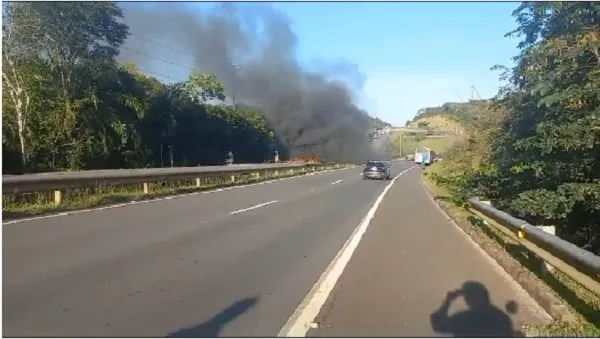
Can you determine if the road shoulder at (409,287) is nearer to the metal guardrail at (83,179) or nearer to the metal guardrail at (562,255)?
the metal guardrail at (562,255)

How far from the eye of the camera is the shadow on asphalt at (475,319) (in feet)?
18.2

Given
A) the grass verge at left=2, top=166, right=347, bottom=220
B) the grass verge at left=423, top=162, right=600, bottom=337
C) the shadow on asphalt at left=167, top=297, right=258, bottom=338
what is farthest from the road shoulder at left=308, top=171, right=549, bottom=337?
the grass verge at left=2, top=166, right=347, bottom=220

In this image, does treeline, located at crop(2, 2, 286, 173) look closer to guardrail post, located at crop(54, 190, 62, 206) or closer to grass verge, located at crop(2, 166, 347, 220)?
grass verge, located at crop(2, 166, 347, 220)

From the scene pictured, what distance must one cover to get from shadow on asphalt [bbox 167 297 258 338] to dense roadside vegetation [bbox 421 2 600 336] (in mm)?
4116

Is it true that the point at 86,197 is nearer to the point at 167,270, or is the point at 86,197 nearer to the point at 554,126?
the point at 167,270

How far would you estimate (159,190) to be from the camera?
22609mm

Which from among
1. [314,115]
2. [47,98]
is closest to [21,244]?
[47,98]

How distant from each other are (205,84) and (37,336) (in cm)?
5377

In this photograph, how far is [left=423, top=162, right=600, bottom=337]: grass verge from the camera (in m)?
5.48

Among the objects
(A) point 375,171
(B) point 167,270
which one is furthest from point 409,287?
Result: (A) point 375,171

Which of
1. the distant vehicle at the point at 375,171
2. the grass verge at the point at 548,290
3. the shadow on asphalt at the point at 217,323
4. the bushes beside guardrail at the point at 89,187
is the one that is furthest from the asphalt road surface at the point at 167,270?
the distant vehicle at the point at 375,171

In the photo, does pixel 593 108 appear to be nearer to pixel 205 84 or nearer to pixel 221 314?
pixel 221 314

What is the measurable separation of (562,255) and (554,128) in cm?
574

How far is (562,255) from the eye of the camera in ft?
21.8
